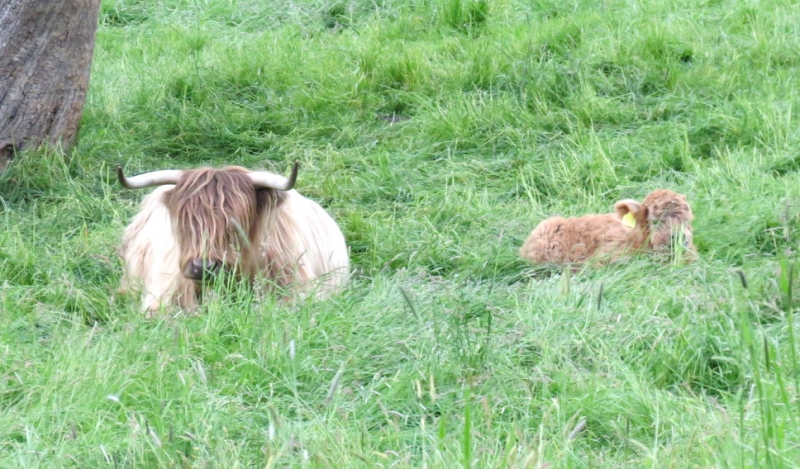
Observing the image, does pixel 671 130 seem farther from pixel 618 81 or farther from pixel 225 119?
pixel 225 119

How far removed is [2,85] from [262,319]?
13.6ft

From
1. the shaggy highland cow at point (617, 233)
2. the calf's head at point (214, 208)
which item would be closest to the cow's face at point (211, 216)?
the calf's head at point (214, 208)

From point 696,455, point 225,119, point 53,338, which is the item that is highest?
point 696,455

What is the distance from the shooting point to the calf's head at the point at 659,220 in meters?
6.27

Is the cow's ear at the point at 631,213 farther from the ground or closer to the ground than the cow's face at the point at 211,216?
closer to the ground

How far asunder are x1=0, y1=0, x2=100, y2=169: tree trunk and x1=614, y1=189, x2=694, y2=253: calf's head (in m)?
4.16

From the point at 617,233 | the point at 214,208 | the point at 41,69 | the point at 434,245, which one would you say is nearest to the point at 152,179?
the point at 214,208

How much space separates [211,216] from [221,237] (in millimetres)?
126

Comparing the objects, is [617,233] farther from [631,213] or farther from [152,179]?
[152,179]

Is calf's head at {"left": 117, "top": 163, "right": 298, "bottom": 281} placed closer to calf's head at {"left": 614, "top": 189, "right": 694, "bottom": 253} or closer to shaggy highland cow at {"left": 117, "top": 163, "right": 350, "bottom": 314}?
shaggy highland cow at {"left": 117, "top": 163, "right": 350, "bottom": 314}

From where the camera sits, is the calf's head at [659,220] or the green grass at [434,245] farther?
the calf's head at [659,220]

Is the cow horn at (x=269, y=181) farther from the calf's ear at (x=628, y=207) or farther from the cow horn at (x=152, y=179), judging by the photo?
the calf's ear at (x=628, y=207)

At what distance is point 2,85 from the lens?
25.3 feet

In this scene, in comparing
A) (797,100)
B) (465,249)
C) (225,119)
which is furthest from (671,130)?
(225,119)
